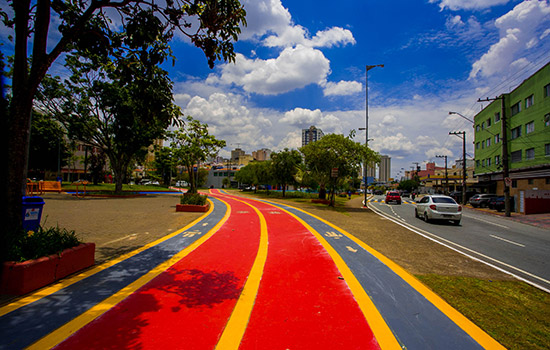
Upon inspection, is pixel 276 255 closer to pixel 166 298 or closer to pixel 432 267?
pixel 166 298

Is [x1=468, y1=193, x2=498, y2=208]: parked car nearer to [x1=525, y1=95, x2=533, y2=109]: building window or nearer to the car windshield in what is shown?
[x1=525, y1=95, x2=533, y2=109]: building window

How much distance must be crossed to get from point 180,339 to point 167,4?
19.5 ft

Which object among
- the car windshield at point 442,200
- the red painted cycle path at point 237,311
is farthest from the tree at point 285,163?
the red painted cycle path at point 237,311

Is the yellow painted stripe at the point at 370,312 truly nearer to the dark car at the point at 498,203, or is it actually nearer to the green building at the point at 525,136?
the green building at the point at 525,136

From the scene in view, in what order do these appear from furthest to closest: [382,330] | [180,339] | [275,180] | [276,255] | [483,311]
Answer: [275,180] < [276,255] < [483,311] < [382,330] < [180,339]

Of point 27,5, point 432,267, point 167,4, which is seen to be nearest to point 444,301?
point 432,267

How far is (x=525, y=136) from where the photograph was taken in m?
29.2

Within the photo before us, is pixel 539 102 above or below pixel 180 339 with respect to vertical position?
above

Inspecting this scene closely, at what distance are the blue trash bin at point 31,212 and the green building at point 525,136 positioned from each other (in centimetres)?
2863

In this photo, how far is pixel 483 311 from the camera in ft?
11.7

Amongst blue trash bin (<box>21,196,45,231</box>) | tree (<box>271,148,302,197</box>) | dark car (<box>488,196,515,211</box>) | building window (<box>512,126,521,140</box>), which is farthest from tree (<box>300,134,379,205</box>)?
building window (<box>512,126,521,140</box>)

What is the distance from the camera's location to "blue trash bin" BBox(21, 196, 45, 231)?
5008 mm

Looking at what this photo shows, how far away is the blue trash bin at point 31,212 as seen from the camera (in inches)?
197

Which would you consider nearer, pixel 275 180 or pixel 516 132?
pixel 516 132
